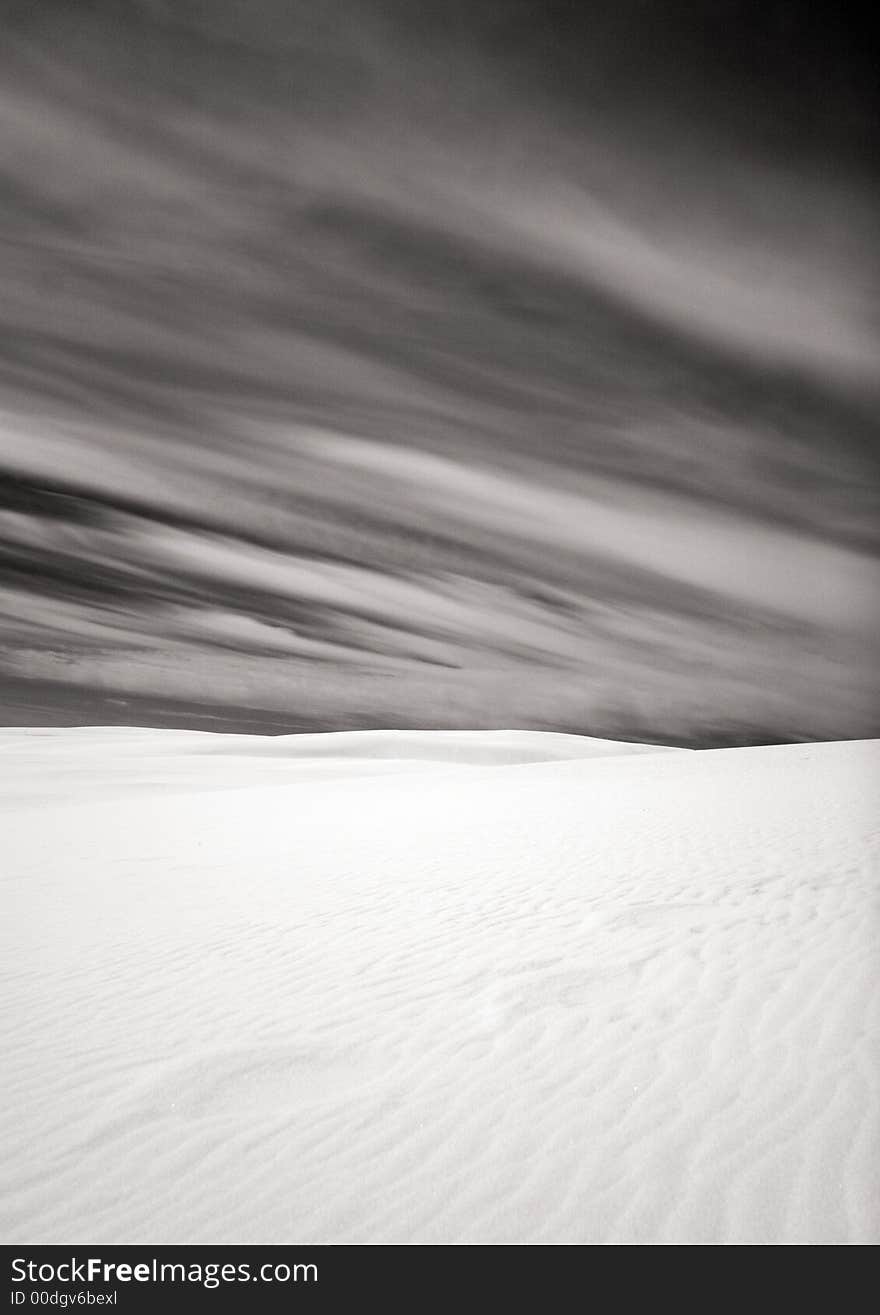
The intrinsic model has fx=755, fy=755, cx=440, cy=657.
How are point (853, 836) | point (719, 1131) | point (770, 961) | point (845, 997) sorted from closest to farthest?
point (719, 1131) < point (845, 997) < point (770, 961) < point (853, 836)

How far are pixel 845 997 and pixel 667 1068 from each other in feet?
5.87

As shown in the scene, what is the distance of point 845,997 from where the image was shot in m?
5.34

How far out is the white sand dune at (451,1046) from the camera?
337 cm

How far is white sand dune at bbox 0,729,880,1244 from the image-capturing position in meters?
3.37

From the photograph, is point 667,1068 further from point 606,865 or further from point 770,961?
point 606,865

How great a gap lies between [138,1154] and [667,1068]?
Result: 2929 mm

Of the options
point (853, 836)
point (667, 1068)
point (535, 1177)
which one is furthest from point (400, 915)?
point (853, 836)

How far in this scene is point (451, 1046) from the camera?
193 inches

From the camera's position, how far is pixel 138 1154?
12.7ft

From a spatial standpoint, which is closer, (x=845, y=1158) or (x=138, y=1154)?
(x=845, y=1158)
